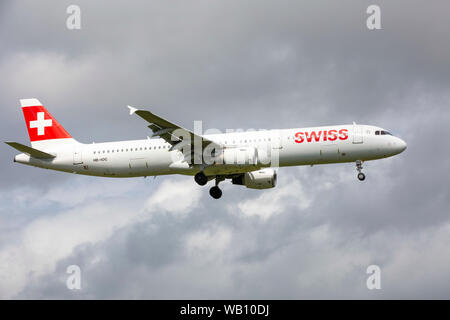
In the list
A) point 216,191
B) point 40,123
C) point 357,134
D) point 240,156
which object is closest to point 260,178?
point 216,191

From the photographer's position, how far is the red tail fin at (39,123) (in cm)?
6166

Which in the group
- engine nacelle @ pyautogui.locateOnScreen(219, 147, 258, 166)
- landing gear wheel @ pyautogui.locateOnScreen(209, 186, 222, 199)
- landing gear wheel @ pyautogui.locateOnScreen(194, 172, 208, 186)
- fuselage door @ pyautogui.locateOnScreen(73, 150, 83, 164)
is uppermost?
fuselage door @ pyautogui.locateOnScreen(73, 150, 83, 164)

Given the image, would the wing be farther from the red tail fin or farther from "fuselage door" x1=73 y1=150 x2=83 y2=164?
the red tail fin

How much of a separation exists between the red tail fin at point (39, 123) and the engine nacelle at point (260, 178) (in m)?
15.4

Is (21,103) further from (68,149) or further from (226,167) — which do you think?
(226,167)

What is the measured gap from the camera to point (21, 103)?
210ft

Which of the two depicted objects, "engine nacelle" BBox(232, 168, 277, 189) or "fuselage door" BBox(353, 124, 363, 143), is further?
"engine nacelle" BBox(232, 168, 277, 189)

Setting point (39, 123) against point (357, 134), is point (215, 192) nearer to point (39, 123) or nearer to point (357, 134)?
point (357, 134)

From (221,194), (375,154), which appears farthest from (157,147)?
(375,154)

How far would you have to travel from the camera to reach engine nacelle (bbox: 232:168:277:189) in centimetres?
6066

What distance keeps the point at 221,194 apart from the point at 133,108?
1389cm

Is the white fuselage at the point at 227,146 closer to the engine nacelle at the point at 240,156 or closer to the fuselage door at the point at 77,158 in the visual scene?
the fuselage door at the point at 77,158

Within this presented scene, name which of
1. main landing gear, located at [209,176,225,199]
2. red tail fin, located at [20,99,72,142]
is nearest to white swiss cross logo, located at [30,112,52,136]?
red tail fin, located at [20,99,72,142]

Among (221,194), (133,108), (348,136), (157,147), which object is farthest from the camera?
(221,194)
